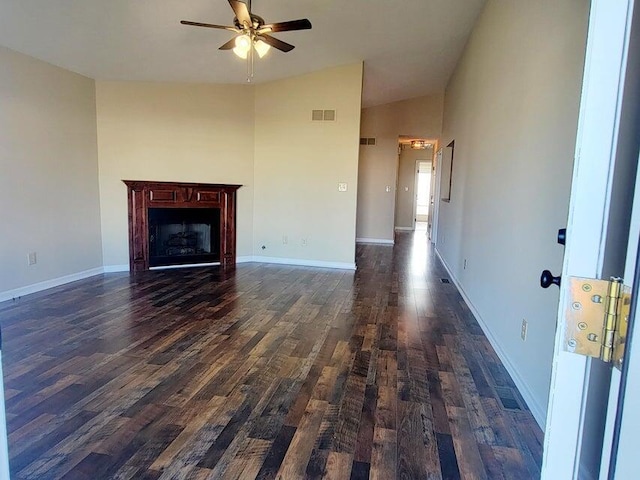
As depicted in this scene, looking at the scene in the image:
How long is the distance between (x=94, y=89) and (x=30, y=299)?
268 cm

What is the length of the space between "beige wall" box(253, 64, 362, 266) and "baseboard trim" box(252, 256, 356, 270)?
33 mm

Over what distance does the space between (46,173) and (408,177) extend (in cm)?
908

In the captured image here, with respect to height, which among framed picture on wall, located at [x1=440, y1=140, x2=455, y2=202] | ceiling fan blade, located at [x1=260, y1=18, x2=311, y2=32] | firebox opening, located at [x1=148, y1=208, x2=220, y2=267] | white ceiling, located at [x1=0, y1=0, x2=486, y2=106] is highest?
white ceiling, located at [x1=0, y1=0, x2=486, y2=106]

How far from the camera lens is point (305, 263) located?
6.12 m

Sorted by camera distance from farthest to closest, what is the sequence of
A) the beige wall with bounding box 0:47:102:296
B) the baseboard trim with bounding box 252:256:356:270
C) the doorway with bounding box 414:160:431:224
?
the doorway with bounding box 414:160:431:224 < the baseboard trim with bounding box 252:256:356:270 < the beige wall with bounding box 0:47:102:296

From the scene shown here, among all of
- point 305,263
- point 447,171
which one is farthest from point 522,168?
point 447,171

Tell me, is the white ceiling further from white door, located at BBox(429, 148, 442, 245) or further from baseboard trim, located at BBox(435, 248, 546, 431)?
baseboard trim, located at BBox(435, 248, 546, 431)

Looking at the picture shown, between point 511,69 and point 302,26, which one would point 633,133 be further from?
point 302,26

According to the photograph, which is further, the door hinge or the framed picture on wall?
the framed picture on wall

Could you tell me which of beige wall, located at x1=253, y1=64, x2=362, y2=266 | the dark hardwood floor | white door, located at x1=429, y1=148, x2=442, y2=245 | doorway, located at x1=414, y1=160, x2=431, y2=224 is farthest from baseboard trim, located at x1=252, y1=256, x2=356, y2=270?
doorway, located at x1=414, y1=160, x2=431, y2=224

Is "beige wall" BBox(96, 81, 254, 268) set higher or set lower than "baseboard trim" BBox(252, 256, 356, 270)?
higher

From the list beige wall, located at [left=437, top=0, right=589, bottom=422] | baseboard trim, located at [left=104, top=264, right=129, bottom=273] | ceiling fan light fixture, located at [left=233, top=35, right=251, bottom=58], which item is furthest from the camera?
baseboard trim, located at [left=104, top=264, right=129, bottom=273]

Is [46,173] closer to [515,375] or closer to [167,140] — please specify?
[167,140]

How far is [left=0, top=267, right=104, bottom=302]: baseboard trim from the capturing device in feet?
13.0
